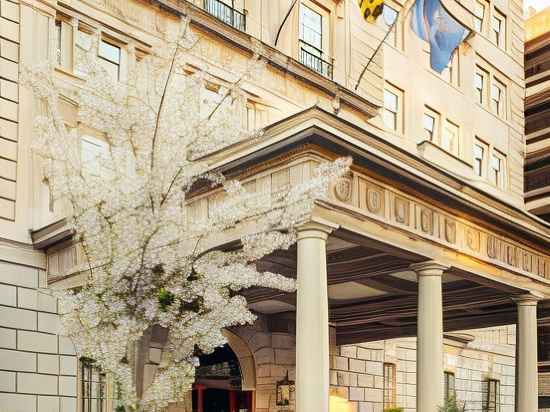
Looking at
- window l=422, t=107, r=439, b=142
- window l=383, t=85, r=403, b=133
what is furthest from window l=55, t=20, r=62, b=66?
window l=422, t=107, r=439, b=142

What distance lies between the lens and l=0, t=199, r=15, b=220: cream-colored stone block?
17812 millimetres

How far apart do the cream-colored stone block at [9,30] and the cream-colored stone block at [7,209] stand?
139 inches

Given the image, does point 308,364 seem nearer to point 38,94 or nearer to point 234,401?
point 38,94

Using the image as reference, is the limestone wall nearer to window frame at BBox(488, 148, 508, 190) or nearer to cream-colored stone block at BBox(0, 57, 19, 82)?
cream-colored stone block at BBox(0, 57, 19, 82)

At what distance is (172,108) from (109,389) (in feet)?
29.0

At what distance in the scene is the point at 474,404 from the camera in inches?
1389

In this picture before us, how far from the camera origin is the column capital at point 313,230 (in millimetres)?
14805

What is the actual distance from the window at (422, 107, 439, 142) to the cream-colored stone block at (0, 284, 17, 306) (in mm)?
17952

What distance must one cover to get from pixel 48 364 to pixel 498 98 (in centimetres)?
2511

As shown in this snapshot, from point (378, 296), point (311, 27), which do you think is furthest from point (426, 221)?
point (311, 27)

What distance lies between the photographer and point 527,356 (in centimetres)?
2172

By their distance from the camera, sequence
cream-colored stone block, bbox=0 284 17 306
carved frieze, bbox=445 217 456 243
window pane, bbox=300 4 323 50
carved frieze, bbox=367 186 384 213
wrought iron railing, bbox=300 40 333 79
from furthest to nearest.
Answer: window pane, bbox=300 4 323 50, wrought iron railing, bbox=300 40 333 79, carved frieze, bbox=445 217 456 243, cream-colored stone block, bbox=0 284 17 306, carved frieze, bbox=367 186 384 213

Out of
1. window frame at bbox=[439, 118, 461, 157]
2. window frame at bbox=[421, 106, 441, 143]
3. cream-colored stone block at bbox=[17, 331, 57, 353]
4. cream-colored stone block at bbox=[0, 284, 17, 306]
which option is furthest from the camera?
window frame at bbox=[439, 118, 461, 157]

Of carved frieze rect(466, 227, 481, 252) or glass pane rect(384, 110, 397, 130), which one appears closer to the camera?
carved frieze rect(466, 227, 481, 252)
